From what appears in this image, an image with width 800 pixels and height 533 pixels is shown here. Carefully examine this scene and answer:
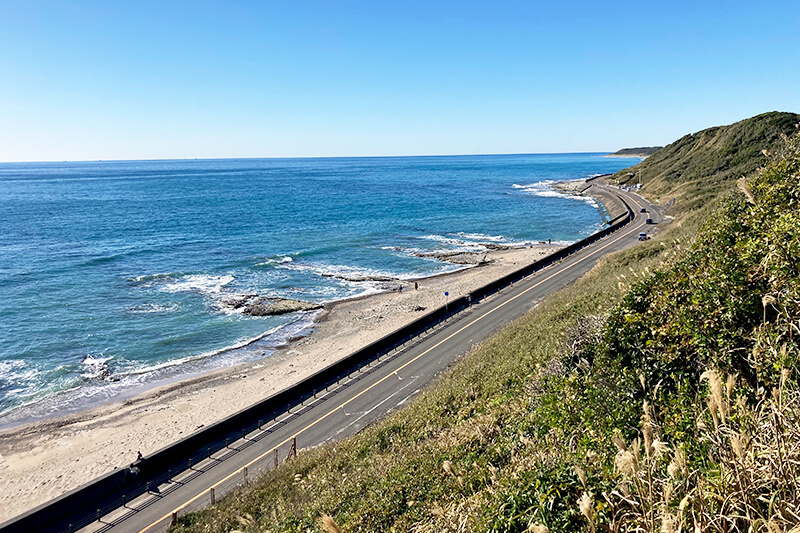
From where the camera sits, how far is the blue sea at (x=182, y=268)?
32.9 metres

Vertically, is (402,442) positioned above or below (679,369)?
below

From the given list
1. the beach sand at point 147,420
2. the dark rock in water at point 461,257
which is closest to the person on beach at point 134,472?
the beach sand at point 147,420

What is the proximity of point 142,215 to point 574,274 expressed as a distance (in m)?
87.5

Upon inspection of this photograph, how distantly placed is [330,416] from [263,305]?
23640 millimetres

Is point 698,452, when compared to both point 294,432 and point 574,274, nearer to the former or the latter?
point 294,432

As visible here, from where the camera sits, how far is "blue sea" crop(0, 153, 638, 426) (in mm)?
32875

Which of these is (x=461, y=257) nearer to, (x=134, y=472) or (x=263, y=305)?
Answer: (x=263, y=305)

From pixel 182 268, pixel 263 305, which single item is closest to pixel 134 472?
pixel 263 305

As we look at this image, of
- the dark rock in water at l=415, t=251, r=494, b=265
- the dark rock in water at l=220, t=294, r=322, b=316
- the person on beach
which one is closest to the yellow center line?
the person on beach

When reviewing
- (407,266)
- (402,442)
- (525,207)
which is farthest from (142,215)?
(402,442)

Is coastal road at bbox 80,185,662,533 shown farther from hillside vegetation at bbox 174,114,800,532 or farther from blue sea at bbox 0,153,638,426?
blue sea at bbox 0,153,638,426

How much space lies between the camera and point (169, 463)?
2028 cm

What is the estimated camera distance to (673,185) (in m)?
94.1

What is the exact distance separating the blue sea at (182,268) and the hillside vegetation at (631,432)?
22.0 metres
